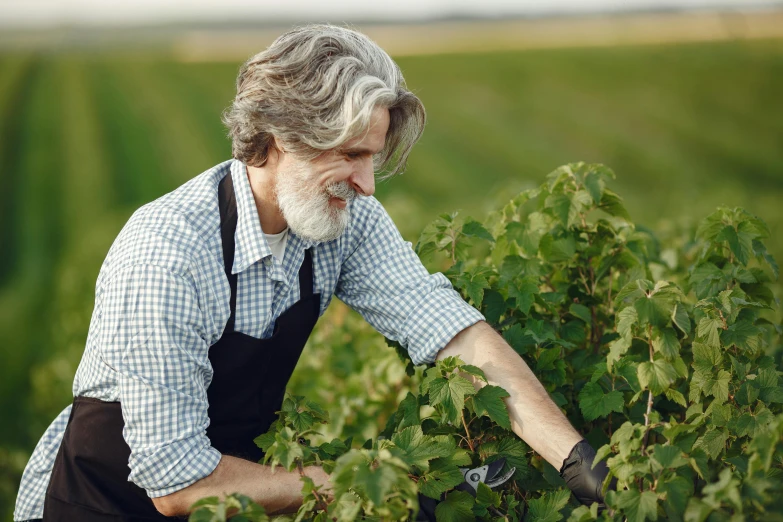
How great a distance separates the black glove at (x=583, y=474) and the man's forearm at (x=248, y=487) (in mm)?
635

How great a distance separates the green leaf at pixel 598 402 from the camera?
93.2 inches

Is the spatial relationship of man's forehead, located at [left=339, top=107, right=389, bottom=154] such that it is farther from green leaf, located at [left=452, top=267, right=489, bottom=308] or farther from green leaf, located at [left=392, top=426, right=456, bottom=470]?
green leaf, located at [left=392, top=426, right=456, bottom=470]

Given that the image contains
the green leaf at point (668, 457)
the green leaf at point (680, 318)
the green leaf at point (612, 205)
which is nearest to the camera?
the green leaf at point (668, 457)

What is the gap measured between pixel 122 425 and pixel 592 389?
4.24ft

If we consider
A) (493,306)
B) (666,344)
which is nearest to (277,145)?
(493,306)

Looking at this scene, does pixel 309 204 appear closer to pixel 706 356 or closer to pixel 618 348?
pixel 618 348

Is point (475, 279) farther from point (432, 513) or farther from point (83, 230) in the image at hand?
point (83, 230)

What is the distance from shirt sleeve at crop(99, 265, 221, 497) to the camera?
213cm

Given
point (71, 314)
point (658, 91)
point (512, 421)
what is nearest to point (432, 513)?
point (512, 421)

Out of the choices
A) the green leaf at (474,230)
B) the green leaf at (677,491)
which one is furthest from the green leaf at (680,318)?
the green leaf at (474,230)

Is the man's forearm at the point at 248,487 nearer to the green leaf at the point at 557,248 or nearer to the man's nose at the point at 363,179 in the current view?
the man's nose at the point at 363,179

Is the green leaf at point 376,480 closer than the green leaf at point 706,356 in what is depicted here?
Yes

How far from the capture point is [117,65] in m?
29.8

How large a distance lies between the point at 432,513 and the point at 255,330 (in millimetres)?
704
